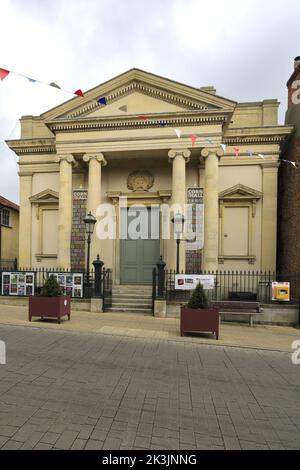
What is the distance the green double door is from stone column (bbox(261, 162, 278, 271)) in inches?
200

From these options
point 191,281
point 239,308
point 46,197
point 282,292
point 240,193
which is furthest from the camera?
point 46,197

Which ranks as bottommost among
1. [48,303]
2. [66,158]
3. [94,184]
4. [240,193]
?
[48,303]

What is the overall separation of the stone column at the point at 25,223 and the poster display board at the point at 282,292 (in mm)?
11978

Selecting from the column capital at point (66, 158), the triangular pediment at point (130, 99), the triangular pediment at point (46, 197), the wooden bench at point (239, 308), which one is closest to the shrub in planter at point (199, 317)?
the wooden bench at point (239, 308)

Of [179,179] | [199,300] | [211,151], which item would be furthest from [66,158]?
[199,300]

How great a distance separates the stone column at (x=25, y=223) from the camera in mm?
16062

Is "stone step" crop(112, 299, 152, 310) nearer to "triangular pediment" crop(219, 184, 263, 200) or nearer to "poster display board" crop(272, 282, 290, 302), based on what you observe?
"poster display board" crop(272, 282, 290, 302)

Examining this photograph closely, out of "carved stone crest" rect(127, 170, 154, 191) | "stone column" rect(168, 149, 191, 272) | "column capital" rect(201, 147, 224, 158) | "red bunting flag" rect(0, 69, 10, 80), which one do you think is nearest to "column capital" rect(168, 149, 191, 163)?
"stone column" rect(168, 149, 191, 272)

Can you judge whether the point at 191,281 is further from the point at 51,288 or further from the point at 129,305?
the point at 51,288

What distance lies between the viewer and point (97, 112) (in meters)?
13.6

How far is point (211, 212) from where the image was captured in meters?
12.8

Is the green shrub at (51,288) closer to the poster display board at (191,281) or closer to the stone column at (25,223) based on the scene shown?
the poster display board at (191,281)

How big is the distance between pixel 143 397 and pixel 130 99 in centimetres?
1265

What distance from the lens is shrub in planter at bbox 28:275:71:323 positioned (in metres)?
8.88
